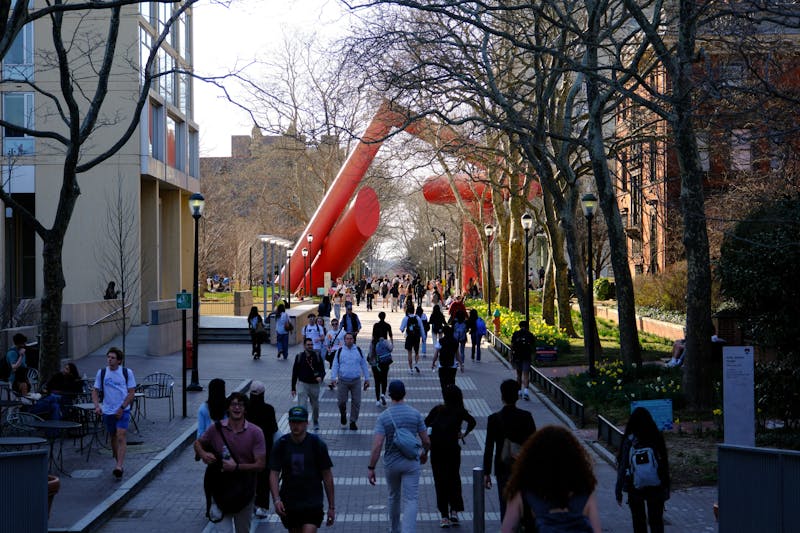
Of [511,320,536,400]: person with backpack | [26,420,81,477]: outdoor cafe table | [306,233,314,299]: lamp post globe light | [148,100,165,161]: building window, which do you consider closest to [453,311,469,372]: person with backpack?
[511,320,536,400]: person with backpack

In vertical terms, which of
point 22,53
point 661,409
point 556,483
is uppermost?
point 22,53

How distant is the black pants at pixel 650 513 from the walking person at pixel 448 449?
2.10m

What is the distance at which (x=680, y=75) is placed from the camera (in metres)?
16.5

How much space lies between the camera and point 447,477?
10367 millimetres

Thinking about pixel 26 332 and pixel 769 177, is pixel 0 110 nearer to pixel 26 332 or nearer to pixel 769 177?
pixel 26 332

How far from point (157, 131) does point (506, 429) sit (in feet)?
118

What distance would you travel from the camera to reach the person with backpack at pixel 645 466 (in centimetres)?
843

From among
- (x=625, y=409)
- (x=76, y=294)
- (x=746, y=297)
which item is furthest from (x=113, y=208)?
(x=746, y=297)

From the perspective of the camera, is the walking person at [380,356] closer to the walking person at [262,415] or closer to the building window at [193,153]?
the walking person at [262,415]

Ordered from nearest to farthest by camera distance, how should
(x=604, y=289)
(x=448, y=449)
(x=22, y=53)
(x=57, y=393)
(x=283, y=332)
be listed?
1. (x=448, y=449)
2. (x=57, y=393)
3. (x=283, y=332)
4. (x=22, y=53)
5. (x=604, y=289)

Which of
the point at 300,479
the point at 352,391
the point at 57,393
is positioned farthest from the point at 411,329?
the point at 300,479

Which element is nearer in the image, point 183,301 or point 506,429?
point 506,429

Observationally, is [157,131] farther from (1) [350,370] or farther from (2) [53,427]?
(2) [53,427]

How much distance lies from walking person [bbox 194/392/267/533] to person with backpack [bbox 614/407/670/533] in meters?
2.95
